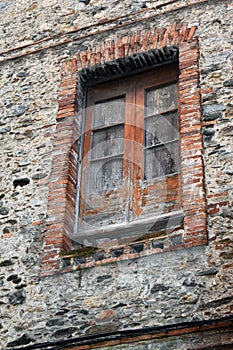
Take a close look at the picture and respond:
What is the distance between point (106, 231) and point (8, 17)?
3570 millimetres

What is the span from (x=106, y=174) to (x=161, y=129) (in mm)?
731

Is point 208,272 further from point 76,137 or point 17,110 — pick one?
point 17,110

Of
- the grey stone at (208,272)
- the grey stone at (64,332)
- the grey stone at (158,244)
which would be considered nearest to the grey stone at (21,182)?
the grey stone at (158,244)

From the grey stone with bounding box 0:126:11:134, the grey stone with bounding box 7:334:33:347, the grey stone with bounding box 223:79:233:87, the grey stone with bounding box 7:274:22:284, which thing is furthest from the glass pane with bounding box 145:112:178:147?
the grey stone with bounding box 7:334:33:347

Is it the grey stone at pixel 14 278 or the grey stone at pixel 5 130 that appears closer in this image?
the grey stone at pixel 14 278

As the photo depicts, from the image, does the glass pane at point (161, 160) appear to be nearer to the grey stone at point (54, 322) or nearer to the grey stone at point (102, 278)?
the grey stone at point (102, 278)

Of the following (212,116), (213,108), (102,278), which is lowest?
(102,278)

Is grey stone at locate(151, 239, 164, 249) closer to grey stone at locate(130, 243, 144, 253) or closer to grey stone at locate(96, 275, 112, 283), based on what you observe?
grey stone at locate(130, 243, 144, 253)

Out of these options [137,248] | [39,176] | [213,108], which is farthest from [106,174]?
[213,108]

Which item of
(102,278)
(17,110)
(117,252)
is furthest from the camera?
(17,110)

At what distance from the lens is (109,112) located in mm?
7715

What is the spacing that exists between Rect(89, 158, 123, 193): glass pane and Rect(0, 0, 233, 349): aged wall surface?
0.48 metres

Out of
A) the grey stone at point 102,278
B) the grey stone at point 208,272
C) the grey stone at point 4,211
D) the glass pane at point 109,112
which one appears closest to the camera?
the grey stone at point 208,272

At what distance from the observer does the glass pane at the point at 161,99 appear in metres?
7.46
